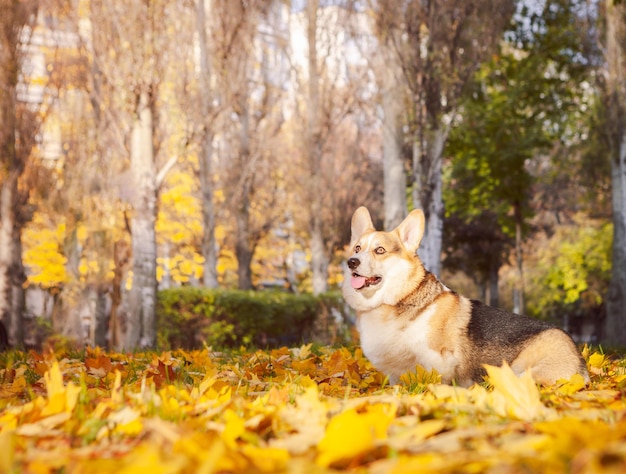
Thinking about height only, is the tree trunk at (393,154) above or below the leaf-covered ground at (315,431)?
above

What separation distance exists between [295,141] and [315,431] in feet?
77.8

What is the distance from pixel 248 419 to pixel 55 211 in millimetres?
19640

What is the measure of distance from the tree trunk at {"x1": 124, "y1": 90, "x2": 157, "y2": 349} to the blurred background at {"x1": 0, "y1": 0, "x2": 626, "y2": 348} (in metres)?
0.04

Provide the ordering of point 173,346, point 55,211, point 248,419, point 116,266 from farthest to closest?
point 55,211 < point 116,266 < point 173,346 < point 248,419

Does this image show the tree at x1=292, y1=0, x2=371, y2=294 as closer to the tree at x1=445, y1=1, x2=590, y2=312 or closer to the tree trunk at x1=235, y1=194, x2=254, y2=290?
the tree trunk at x1=235, y1=194, x2=254, y2=290

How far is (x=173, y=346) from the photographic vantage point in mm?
12172

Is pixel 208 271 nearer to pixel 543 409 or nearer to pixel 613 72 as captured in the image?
pixel 613 72

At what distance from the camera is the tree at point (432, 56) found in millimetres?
11602

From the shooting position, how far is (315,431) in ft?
7.04

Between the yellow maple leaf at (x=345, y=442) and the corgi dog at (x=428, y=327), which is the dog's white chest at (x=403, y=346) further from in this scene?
the yellow maple leaf at (x=345, y=442)

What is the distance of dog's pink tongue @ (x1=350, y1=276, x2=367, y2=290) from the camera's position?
175 inches

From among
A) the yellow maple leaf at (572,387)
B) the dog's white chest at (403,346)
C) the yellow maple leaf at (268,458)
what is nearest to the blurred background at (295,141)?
the dog's white chest at (403,346)

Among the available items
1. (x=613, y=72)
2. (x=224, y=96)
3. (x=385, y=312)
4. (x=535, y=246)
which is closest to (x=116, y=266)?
(x=224, y=96)

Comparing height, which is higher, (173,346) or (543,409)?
(543,409)
